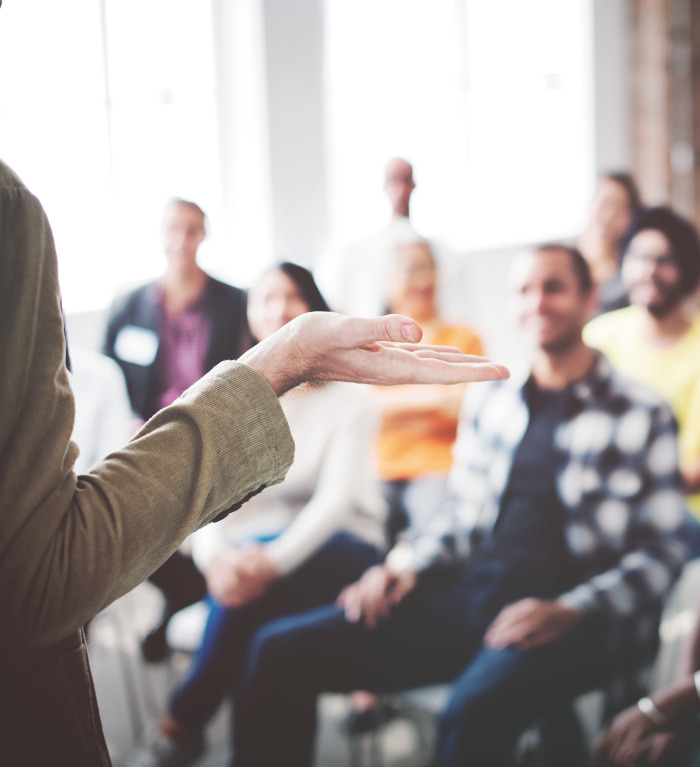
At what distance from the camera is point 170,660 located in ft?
6.80

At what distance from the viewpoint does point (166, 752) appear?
68.4 inches

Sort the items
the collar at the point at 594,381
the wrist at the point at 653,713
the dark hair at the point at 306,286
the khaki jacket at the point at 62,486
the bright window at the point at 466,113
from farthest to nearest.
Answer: the bright window at the point at 466,113
the collar at the point at 594,381
the wrist at the point at 653,713
the dark hair at the point at 306,286
the khaki jacket at the point at 62,486

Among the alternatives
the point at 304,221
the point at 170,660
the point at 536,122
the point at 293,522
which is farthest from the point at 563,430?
the point at 536,122

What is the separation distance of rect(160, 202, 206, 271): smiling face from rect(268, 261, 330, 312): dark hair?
24 cm

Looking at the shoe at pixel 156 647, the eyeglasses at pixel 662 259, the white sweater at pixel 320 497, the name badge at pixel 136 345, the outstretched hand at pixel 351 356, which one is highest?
the eyeglasses at pixel 662 259

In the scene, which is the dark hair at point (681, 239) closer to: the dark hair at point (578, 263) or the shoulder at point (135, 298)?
the dark hair at point (578, 263)

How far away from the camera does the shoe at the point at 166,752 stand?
5.66 feet

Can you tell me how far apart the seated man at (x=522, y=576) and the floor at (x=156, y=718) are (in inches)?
15.6

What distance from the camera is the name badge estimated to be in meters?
1.47

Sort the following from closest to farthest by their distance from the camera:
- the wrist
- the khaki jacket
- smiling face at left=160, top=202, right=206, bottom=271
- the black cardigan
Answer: the khaki jacket < the black cardigan < the wrist < smiling face at left=160, top=202, right=206, bottom=271

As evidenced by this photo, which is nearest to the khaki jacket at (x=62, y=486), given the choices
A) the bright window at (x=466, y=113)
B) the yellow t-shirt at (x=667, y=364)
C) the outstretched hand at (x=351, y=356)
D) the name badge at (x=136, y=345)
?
the outstretched hand at (x=351, y=356)

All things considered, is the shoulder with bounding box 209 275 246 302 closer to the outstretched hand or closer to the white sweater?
the white sweater

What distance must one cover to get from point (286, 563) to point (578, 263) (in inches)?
33.2

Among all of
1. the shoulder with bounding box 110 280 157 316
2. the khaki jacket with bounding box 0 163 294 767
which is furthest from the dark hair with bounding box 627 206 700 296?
the khaki jacket with bounding box 0 163 294 767
